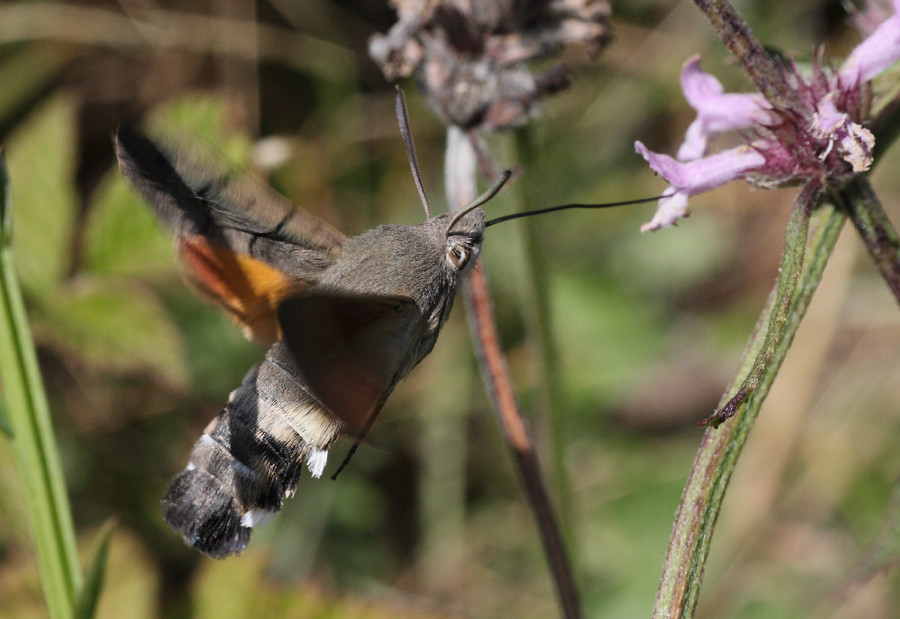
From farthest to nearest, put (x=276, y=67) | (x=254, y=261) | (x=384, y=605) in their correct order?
1. (x=276, y=67)
2. (x=384, y=605)
3. (x=254, y=261)

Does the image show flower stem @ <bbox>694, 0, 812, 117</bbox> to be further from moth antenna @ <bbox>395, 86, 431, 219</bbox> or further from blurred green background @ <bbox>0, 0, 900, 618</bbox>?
blurred green background @ <bbox>0, 0, 900, 618</bbox>

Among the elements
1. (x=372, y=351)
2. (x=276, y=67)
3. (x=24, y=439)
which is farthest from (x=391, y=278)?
(x=276, y=67)

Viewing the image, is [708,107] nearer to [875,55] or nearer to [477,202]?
[875,55]

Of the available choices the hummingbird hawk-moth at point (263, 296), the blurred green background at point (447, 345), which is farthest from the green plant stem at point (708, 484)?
the blurred green background at point (447, 345)

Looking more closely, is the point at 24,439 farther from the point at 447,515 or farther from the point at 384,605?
the point at 447,515

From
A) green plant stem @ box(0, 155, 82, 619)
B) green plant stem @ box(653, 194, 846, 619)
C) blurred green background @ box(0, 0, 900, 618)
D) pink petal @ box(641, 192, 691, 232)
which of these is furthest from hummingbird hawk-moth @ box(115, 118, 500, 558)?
blurred green background @ box(0, 0, 900, 618)

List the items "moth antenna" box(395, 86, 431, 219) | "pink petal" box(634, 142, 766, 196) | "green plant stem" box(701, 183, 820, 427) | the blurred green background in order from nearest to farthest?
"green plant stem" box(701, 183, 820, 427) < "pink petal" box(634, 142, 766, 196) < "moth antenna" box(395, 86, 431, 219) < the blurred green background
